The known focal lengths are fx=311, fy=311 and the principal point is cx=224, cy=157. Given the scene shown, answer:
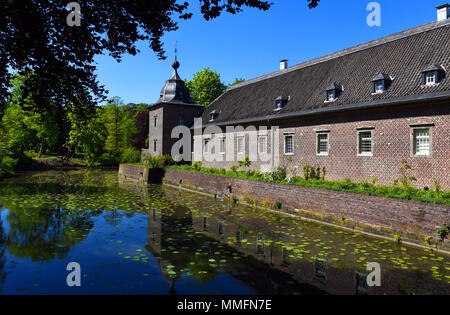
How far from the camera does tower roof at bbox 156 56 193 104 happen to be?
35.9 metres

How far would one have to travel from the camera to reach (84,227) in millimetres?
10602

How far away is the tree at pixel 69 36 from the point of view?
6223mm

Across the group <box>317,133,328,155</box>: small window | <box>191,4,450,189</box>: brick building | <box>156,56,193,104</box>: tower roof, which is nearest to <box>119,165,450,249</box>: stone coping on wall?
<box>191,4,450,189</box>: brick building

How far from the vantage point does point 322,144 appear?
59.8 feet

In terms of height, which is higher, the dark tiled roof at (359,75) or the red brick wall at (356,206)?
the dark tiled roof at (359,75)

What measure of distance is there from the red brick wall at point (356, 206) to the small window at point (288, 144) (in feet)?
16.2

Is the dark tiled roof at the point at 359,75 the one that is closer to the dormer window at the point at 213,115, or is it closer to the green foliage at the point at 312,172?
the dormer window at the point at 213,115

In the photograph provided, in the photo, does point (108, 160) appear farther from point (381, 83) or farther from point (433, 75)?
point (433, 75)

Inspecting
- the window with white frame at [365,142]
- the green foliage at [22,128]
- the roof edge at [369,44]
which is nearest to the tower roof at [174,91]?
the roof edge at [369,44]

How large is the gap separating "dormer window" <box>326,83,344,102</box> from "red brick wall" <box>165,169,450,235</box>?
6.84 m

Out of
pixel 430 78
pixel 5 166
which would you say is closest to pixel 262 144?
pixel 430 78

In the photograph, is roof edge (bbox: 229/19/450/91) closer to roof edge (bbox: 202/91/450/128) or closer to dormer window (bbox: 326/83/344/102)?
dormer window (bbox: 326/83/344/102)
